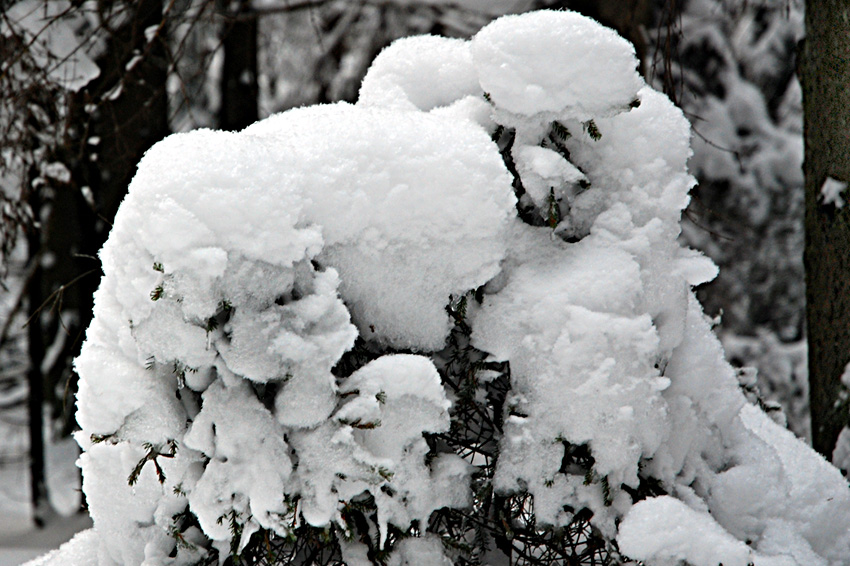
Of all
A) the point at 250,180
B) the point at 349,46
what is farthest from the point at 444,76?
the point at 349,46

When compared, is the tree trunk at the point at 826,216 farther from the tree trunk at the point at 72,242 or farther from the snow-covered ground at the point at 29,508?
the snow-covered ground at the point at 29,508

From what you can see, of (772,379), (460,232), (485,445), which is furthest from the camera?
(772,379)

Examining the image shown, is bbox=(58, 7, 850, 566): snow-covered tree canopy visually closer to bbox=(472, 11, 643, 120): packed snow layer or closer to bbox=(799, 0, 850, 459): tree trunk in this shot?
bbox=(472, 11, 643, 120): packed snow layer

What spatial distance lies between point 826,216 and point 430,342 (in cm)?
194

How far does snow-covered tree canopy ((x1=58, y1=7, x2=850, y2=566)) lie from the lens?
4.93 ft

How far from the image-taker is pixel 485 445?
181cm

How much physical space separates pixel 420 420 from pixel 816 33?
2.34 metres

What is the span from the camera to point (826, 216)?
289 cm

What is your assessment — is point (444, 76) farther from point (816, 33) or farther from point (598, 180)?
point (816, 33)

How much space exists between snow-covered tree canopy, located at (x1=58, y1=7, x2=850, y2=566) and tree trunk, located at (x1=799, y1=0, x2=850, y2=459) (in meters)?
1.15

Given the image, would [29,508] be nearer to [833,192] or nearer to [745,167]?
[745,167]

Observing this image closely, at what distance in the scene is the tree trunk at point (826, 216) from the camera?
2.77m

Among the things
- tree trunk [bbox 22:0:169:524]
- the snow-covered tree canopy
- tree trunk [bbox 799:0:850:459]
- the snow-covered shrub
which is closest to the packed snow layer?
the snow-covered tree canopy

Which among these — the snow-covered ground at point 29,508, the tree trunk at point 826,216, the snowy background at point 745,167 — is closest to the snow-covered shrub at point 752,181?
the snowy background at point 745,167
